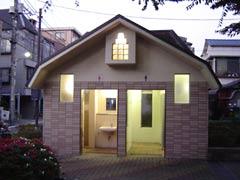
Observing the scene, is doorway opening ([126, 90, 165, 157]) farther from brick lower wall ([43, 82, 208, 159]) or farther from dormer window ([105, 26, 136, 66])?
dormer window ([105, 26, 136, 66])

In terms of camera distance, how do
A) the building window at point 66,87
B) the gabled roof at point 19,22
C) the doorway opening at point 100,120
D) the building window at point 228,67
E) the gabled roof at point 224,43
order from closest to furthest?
the building window at point 66,87, the doorway opening at point 100,120, the building window at point 228,67, the gabled roof at point 224,43, the gabled roof at point 19,22

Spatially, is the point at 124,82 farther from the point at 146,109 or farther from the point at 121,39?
the point at 146,109

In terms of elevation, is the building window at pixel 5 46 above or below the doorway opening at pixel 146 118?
above

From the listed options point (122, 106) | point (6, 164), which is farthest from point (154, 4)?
point (122, 106)

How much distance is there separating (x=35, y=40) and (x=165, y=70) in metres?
25.6

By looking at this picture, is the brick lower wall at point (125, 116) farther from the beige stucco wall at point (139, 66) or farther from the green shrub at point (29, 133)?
the green shrub at point (29, 133)

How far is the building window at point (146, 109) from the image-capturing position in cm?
1536

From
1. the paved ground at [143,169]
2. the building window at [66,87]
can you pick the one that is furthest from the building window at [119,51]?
the paved ground at [143,169]

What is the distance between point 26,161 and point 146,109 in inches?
360

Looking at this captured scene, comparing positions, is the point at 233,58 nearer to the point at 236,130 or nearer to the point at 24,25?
the point at 236,130

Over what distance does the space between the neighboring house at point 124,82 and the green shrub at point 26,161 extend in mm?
4105

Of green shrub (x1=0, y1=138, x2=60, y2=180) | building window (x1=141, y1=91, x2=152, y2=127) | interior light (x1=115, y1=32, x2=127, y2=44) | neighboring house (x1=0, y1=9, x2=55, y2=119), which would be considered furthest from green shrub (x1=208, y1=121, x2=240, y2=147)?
neighboring house (x1=0, y1=9, x2=55, y2=119)

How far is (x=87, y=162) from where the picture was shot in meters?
10.6

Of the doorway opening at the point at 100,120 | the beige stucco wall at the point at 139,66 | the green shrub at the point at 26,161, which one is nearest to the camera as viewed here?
the green shrub at the point at 26,161
